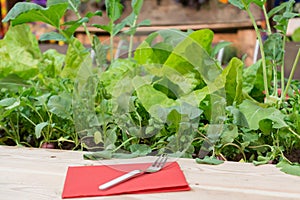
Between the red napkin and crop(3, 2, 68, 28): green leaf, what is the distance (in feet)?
0.93

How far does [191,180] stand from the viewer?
0.56 meters

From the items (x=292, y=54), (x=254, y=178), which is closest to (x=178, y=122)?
(x=254, y=178)

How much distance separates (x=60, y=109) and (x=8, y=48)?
0.33 meters

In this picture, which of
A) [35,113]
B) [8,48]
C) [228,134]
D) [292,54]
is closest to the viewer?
[228,134]

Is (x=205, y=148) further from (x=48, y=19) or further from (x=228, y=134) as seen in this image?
(x=48, y=19)

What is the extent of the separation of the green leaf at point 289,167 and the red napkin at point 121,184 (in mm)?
149

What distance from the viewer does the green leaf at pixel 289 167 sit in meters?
0.57

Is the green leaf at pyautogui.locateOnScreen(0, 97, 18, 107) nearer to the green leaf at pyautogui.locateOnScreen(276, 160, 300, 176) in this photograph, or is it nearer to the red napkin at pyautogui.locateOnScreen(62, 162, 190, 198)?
the red napkin at pyautogui.locateOnScreen(62, 162, 190, 198)

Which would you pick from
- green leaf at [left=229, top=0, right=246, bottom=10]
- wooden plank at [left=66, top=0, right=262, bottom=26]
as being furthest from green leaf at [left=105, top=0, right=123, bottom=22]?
wooden plank at [left=66, top=0, right=262, bottom=26]

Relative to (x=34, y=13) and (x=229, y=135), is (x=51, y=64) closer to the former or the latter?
(x=34, y=13)

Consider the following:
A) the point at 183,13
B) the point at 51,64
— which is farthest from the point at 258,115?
the point at 183,13

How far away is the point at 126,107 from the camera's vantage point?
683 mm

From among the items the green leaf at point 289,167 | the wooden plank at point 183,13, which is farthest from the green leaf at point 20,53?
the wooden plank at point 183,13

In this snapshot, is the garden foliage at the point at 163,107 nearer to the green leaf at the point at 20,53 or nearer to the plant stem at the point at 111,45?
the plant stem at the point at 111,45
